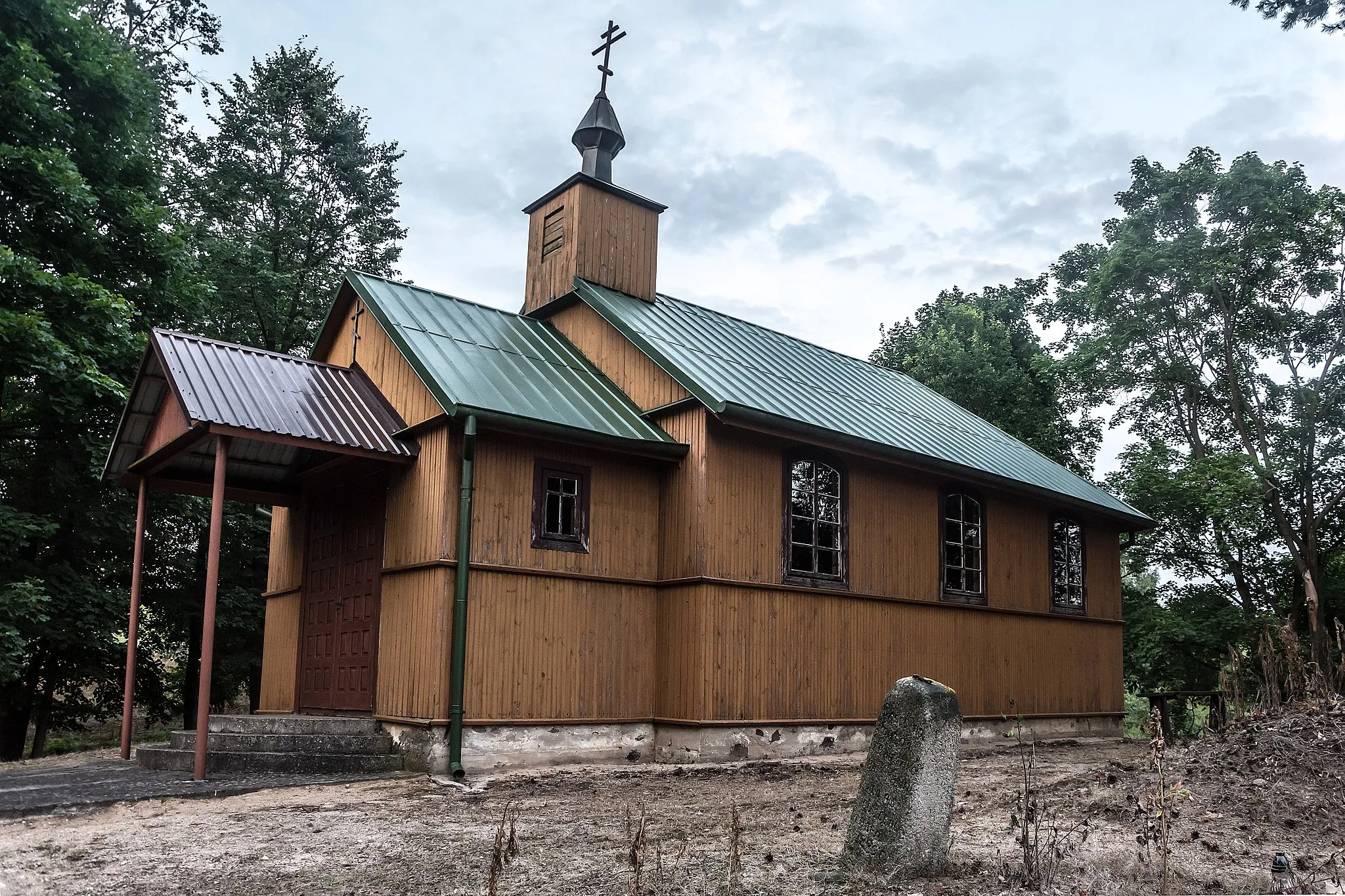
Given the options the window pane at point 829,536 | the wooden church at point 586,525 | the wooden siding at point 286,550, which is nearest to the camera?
the wooden church at point 586,525

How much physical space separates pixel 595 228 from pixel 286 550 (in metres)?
6.30

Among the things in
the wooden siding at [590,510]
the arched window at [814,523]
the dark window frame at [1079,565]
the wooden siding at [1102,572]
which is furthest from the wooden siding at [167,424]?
the wooden siding at [1102,572]

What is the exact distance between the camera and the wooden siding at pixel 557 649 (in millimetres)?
11133

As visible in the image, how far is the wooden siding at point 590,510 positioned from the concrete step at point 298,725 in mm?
2200

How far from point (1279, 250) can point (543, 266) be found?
1676 cm

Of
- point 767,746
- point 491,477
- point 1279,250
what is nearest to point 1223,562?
point 1279,250

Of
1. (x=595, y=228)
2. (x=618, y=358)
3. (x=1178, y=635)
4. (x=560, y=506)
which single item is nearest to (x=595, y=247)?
(x=595, y=228)

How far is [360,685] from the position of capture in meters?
12.2

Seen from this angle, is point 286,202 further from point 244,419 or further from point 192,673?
point 244,419

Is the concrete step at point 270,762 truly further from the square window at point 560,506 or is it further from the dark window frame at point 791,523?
the dark window frame at point 791,523

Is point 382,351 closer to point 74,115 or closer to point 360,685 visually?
point 360,685

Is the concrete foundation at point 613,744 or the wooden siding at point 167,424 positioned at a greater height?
the wooden siding at point 167,424

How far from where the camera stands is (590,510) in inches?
481

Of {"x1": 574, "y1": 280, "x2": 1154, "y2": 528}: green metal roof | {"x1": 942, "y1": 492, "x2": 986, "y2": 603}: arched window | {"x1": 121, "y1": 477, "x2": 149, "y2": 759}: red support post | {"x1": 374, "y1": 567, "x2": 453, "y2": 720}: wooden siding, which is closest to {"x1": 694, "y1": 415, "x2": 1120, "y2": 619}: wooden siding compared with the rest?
{"x1": 942, "y1": 492, "x2": 986, "y2": 603}: arched window
